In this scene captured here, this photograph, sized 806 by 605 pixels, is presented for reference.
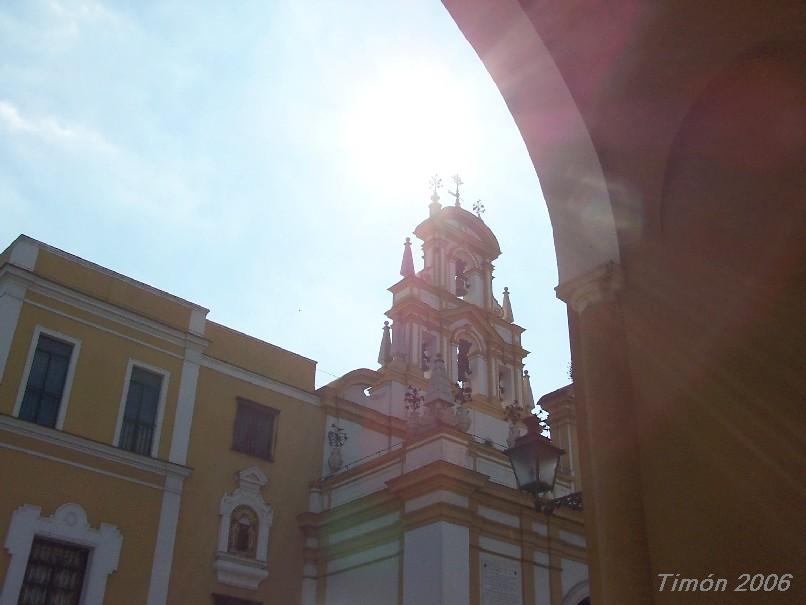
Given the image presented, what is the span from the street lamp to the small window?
36.8 ft

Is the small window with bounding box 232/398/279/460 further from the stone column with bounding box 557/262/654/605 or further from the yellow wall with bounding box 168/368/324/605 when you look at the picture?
the stone column with bounding box 557/262/654/605

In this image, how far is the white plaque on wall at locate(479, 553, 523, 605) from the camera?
1467 centimetres

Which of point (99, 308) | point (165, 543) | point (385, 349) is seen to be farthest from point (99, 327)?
point (385, 349)

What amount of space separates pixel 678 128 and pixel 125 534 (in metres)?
12.7

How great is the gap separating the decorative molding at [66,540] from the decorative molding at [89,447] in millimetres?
1019

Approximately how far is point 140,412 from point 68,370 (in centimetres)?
161

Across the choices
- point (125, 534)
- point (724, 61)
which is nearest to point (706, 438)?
point (724, 61)

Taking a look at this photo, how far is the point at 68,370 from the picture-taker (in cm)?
1471

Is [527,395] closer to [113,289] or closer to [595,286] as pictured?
[113,289]

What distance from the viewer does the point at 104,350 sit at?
15352 mm

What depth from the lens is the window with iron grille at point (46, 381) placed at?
554 inches

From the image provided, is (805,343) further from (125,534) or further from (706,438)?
(125,534)

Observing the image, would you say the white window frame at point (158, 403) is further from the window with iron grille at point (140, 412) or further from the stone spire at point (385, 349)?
the stone spire at point (385, 349)

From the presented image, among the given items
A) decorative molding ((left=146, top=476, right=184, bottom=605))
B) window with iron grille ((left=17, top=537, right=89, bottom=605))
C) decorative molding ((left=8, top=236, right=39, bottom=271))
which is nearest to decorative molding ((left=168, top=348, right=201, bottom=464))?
decorative molding ((left=146, top=476, right=184, bottom=605))
